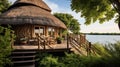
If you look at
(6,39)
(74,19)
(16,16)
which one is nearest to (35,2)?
(16,16)

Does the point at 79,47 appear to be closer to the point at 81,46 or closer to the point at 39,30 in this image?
the point at 81,46

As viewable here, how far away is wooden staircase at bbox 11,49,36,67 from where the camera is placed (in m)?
15.4

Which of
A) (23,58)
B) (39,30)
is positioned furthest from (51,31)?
(23,58)

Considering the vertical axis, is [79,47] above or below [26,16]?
below

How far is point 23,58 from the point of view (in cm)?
1602

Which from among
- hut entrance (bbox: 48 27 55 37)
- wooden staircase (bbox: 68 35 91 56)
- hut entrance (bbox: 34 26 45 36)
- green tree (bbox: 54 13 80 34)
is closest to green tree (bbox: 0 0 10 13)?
hut entrance (bbox: 48 27 55 37)

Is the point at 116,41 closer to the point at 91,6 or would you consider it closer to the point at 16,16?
the point at 91,6

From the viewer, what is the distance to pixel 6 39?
42.9ft

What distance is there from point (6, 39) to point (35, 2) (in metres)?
17.2

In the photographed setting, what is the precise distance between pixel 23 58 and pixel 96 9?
914 cm

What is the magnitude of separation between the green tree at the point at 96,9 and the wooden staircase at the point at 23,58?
7056mm

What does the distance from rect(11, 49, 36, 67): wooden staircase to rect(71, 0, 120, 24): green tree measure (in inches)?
278

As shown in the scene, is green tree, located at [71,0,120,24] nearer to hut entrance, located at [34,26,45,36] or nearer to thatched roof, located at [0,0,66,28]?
thatched roof, located at [0,0,66,28]

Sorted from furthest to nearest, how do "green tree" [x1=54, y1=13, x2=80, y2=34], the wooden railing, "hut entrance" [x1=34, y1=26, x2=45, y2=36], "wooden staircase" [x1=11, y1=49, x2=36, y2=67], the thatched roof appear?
1. "green tree" [x1=54, y1=13, x2=80, y2=34]
2. "hut entrance" [x1=34, y1=26, x2=45, y2=36]
3. the thatched roof
4. the wooden railing
5. "wooden staircase" [x1=11, y1=49, x2=36, y2=67]
